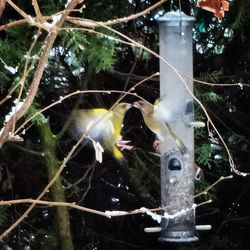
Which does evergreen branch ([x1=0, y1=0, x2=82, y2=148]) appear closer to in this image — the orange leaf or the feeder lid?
the orange leaf

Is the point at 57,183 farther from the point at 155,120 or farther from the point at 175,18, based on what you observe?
the point at 175,18

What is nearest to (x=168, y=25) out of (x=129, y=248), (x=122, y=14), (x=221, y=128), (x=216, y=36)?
(x=122, y=14)

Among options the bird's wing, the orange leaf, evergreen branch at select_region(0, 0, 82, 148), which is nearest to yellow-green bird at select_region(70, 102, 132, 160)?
the bird's wing

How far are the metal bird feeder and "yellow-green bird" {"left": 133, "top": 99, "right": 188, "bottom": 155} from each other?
31 millimetres

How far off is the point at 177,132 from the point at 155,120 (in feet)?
0.50

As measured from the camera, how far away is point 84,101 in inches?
88.4

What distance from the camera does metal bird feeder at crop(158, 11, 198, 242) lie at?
196 cm

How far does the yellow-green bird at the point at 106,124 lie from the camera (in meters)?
1.84

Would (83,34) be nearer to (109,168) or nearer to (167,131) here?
(167,131)

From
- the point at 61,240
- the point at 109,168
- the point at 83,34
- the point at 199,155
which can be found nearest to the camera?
the point at 83,34

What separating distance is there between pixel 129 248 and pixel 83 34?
93 cm

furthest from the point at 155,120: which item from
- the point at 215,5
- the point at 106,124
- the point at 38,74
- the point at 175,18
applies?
the point at 38,74

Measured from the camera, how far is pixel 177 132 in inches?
78.2

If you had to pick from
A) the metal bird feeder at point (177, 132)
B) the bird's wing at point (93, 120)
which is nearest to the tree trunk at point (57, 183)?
the bird's wing at point (93, 120)
